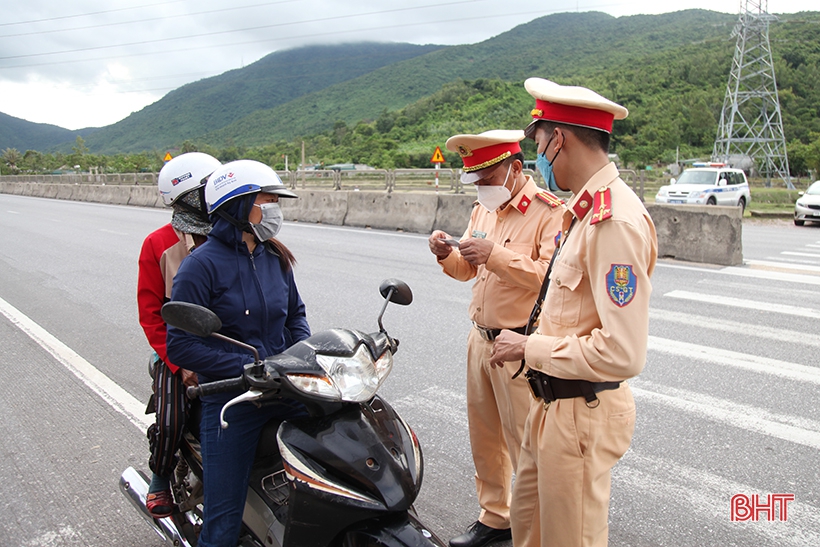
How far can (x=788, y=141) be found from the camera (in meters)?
56.2

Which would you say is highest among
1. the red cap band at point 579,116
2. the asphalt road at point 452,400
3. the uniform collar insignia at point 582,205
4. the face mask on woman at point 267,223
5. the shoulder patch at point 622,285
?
the red cap band at point 579,116

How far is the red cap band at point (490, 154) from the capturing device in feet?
9.96

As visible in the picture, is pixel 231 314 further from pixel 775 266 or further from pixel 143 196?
pixel 143 196

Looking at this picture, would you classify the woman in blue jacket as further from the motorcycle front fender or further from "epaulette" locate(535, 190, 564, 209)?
"epaulette" locate(535, 190, 564, 209)

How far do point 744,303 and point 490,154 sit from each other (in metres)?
5.97

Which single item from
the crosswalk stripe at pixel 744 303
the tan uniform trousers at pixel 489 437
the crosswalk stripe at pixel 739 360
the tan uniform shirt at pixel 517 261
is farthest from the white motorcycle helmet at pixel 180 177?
the crosswalk stripe at pixel 744 303

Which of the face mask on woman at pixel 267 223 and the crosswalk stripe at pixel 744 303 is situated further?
the crosswalk stripe at pixel 744 303

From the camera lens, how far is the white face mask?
306 centimetres

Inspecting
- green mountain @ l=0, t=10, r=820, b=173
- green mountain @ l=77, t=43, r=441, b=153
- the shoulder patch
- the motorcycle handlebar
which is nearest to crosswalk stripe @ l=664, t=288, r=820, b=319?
the shoulder patch

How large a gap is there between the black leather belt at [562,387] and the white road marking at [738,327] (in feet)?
16.5

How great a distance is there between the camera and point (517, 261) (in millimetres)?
2848

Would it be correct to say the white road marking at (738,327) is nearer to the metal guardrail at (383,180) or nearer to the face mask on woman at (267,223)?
the face mask on woman at (267,223)

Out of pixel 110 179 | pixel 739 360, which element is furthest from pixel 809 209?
pixel 110 179
